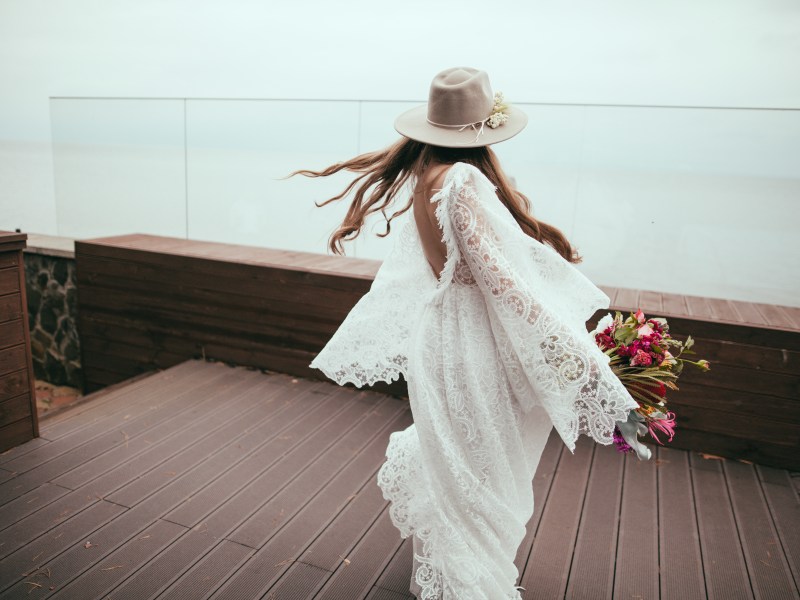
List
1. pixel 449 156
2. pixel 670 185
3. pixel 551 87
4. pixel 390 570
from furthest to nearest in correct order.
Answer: pixel 551 87 → pixel 670 185 → pixel 390 570 → pixel 449 156

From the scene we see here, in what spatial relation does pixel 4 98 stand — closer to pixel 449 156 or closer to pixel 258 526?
pixel 258 526

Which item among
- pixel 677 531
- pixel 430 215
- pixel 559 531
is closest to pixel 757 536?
pixel 677 531

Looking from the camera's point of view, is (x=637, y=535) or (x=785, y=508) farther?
(x=785, y=508)

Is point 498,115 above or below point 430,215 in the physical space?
above

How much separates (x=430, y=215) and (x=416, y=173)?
0.56 feet

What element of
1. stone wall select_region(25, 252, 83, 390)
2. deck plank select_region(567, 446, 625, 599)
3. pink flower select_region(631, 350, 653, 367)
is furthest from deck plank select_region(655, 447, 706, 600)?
stone wall select_region(25, 252, 83, 390)

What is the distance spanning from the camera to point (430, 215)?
4.97 feet

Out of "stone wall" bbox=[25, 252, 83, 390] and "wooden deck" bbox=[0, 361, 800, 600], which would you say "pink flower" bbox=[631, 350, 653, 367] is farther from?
"stone wall" bbox=[25, 252, 83, 390]

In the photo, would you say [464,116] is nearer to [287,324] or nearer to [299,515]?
[299,515]

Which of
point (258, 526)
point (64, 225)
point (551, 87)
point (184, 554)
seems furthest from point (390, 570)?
point (64, 225)

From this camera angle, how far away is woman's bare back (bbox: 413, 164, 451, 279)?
1496 mm

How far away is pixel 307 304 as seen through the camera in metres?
3.60

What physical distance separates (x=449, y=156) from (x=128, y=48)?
16.6ft

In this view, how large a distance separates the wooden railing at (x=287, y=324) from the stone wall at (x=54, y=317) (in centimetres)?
28
